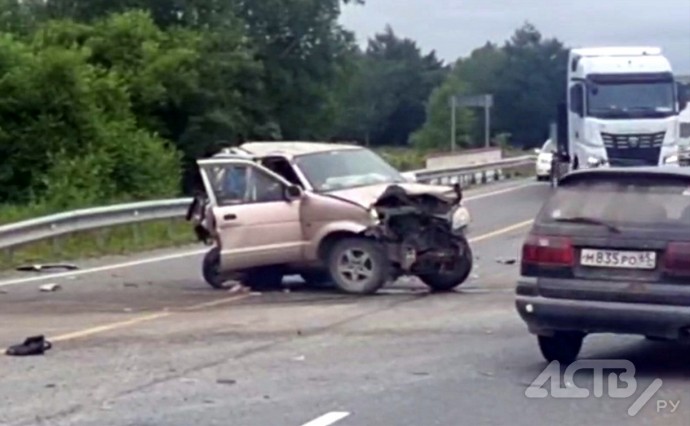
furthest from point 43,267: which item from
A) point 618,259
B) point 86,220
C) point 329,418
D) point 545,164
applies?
point 545,164

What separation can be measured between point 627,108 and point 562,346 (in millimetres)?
26016

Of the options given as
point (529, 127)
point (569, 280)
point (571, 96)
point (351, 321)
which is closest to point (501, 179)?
point (571, 96)

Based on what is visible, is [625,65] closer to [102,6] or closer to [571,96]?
[571,96]

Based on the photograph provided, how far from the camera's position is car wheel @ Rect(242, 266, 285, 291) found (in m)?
18.9

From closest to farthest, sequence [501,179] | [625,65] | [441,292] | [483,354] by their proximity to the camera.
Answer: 1. [483,354]
2. [441,292]
3. [625,65]
4. [501,179]

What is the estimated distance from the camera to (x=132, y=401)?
11.0m

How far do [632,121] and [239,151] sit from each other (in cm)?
1978

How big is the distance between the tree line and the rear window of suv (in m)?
19.7

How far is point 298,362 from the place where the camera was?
41.7ft

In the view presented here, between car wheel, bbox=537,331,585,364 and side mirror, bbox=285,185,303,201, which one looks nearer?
car wheel, bbox=537,331,585,364

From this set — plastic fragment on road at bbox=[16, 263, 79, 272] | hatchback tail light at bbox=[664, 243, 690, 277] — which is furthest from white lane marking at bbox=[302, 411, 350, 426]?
plastic fragment on road at bbox=[16, 263, 79, 272]

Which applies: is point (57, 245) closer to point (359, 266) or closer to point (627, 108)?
point (359, 266)

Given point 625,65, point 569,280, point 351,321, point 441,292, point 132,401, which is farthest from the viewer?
point 625,65

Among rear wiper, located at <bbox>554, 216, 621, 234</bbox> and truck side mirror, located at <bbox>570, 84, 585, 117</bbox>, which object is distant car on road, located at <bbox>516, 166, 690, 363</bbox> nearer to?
rear wiper, located at <bbox>554, 216, 621, 234</bbox>
